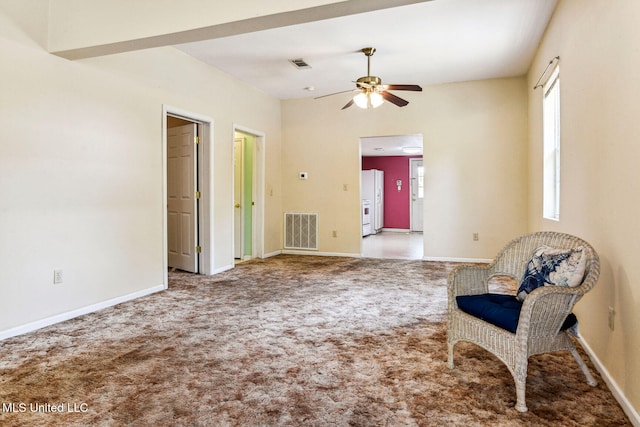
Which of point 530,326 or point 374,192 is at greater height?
point 374,192

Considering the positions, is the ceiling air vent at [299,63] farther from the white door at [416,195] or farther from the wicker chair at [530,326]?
the white door at [416,195]

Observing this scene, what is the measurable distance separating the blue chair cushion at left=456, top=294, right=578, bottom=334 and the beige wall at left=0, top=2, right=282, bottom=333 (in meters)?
3.18

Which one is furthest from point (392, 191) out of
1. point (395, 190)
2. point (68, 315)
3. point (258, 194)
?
point (68, 315)

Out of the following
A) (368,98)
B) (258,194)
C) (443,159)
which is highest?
(368,98)

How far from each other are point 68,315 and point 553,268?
3.69 m

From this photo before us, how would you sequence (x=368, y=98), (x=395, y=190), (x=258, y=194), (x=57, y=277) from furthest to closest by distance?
1. (x=395, y=190)
2. (x=258, y=194)
3. (x=368, y=98)
4. (x=57, y=277)

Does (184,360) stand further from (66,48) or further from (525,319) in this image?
(66,48)

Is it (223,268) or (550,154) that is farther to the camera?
(223,268)

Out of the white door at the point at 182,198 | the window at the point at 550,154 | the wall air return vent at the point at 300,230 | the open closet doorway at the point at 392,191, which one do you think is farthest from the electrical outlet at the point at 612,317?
the open closet doorway at the point at 392,191

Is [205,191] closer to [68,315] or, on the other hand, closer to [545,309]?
[68,315]

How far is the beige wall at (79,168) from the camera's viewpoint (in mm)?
2844

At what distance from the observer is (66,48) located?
3025 millimetres

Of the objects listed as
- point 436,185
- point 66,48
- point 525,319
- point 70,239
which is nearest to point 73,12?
point 66,48

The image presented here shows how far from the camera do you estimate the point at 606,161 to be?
2137 mm
